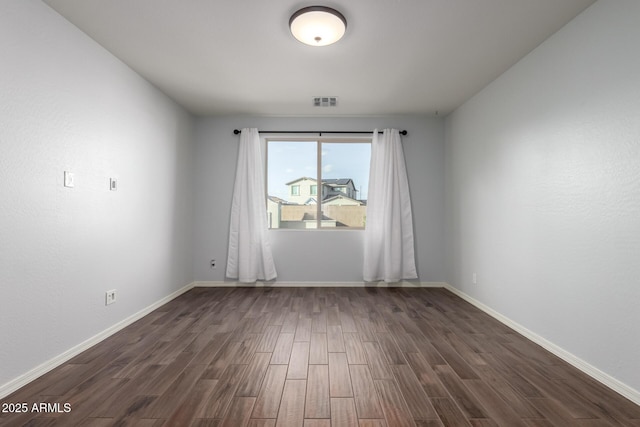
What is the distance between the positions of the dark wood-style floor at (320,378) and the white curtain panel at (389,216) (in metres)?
1.27

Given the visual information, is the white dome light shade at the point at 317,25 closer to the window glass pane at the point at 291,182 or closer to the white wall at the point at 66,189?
the white wall at the point at 66,189

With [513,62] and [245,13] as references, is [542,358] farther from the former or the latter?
[245,13]

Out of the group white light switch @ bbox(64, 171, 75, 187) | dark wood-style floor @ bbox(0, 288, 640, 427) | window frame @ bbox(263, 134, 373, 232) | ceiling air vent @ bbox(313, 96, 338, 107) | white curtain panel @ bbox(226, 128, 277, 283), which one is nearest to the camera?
dark wood-style floor @ bbox(0, 288, 640, 427)

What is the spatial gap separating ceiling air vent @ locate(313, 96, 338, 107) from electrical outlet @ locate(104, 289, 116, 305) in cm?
299

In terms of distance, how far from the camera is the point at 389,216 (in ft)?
14.8

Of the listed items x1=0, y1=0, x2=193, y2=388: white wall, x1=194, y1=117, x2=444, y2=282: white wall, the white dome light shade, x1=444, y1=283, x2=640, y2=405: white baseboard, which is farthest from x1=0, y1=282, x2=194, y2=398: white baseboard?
x1=444, y1=283, x2=640, y2=405: white baseboard

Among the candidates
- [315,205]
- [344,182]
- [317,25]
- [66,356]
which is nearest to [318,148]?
[344,182]

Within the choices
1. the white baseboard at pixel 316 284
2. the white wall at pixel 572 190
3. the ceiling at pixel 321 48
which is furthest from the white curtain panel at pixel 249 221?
the white wall at pixel 572 190

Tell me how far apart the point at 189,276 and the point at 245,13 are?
3.51 metres

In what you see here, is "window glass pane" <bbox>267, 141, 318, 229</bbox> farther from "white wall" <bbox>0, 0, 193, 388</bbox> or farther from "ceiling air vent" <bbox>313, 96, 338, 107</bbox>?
"white wall" <bbox>0, 0, 193, 388</bbox>

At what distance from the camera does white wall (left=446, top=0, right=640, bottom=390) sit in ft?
6.31

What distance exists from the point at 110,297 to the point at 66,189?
1.03 meters

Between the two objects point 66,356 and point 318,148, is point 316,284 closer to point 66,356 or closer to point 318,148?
point 318,148

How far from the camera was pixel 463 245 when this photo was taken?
13.4ft
